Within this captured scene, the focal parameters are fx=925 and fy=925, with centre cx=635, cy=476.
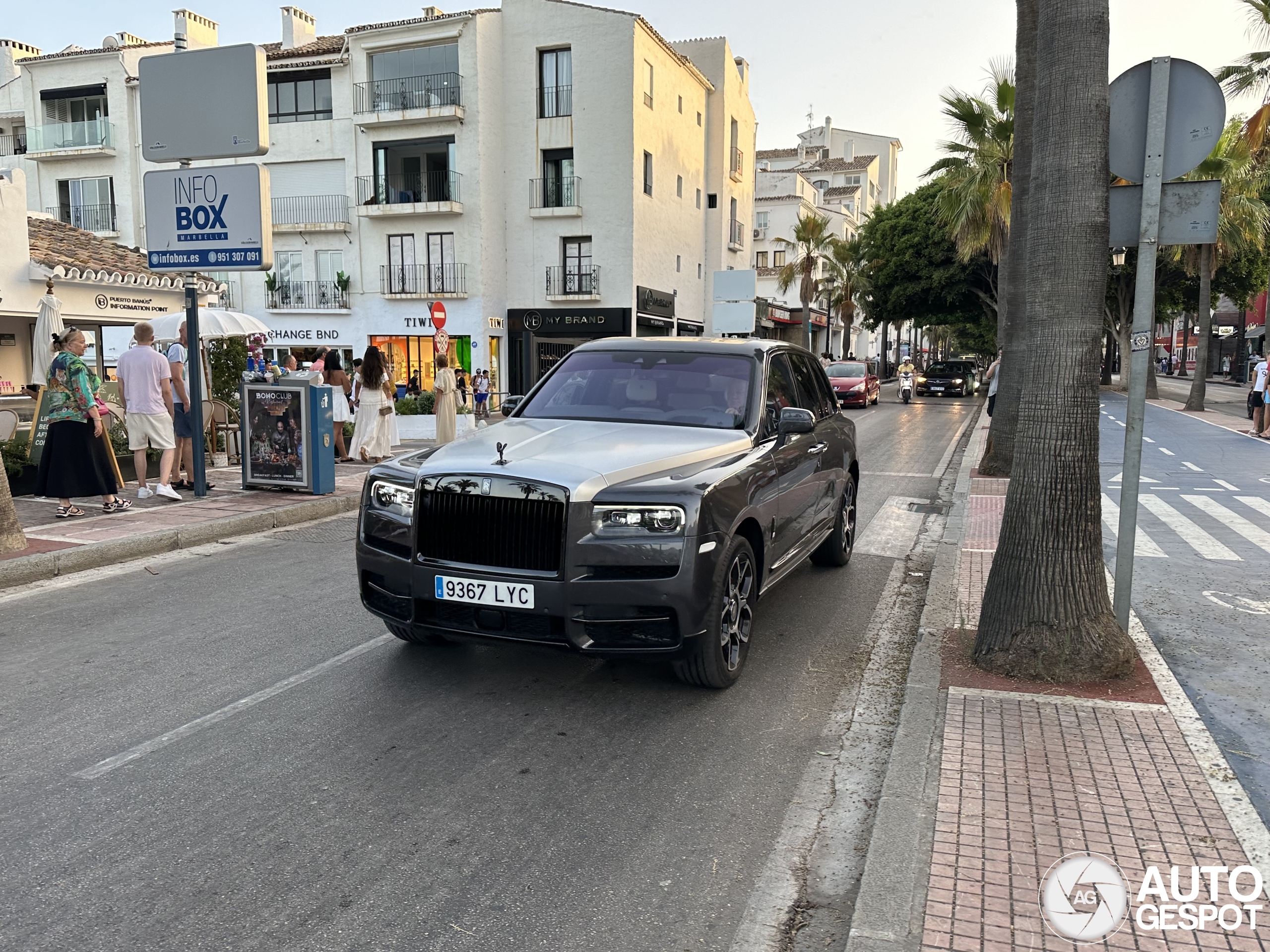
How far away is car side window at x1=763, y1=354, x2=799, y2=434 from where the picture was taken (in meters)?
5.77

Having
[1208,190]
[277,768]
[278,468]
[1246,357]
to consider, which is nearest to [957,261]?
[1246,357]

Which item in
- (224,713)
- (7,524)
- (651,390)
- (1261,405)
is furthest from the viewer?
(1261,405)

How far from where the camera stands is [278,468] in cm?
1096

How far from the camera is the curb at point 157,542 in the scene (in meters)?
7.16

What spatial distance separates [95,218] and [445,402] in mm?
28940

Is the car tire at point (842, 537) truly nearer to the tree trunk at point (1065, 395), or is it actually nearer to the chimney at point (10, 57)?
the tree trunk at point (1065, 395)

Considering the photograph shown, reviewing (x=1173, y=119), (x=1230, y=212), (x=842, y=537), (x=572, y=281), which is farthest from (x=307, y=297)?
(x=1173, y=119)

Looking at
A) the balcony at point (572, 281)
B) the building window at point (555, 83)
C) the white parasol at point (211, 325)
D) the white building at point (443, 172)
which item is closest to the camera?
the white parasol at point (211, 325)

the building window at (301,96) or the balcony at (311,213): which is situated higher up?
the building window at (301,96)

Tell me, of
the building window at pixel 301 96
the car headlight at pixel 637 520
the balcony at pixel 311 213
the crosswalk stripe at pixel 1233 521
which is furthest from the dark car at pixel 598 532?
the building window at pixel 301 96

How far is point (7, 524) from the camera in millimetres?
7492

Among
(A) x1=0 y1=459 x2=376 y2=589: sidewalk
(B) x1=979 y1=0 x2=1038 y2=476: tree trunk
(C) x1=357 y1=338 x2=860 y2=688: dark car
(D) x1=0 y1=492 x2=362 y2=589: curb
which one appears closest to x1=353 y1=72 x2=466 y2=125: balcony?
(A) x1=0 y1=459 x2=376 y2=589: sidewalk

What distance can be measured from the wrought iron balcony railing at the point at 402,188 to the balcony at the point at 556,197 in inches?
128

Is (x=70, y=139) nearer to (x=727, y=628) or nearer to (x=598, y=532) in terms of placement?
(x=598, y=532)
